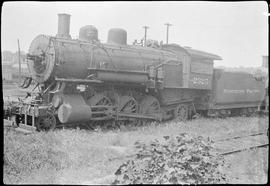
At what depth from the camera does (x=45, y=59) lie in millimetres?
9859

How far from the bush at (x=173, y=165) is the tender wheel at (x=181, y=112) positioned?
631 cm

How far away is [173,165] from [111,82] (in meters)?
5.20

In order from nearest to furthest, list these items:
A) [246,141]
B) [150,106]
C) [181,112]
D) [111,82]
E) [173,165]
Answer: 1. [173,165]
2. [246,141]
3. [111,82]
4. [150,106]
5. [181,112]

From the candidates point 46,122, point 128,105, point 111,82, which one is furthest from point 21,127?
point 128,105

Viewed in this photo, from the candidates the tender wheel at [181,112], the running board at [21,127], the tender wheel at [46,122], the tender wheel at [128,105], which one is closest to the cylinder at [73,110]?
the tender wheel at [46,122]

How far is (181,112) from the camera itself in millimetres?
12938

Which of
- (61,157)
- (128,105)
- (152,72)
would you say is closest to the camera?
(61,157)

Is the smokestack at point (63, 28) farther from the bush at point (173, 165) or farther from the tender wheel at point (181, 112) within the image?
the bush at point (173, 165)

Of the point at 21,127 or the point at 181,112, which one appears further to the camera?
the point at 181,112

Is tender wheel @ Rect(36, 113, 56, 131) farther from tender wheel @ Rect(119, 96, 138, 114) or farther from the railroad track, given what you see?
the railroad track

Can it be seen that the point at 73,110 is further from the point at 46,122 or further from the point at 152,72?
the point at 152,72

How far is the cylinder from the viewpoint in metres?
9.16

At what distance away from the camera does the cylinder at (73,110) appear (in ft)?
30.0

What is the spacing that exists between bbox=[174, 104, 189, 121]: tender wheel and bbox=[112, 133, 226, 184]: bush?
631 centimetres
